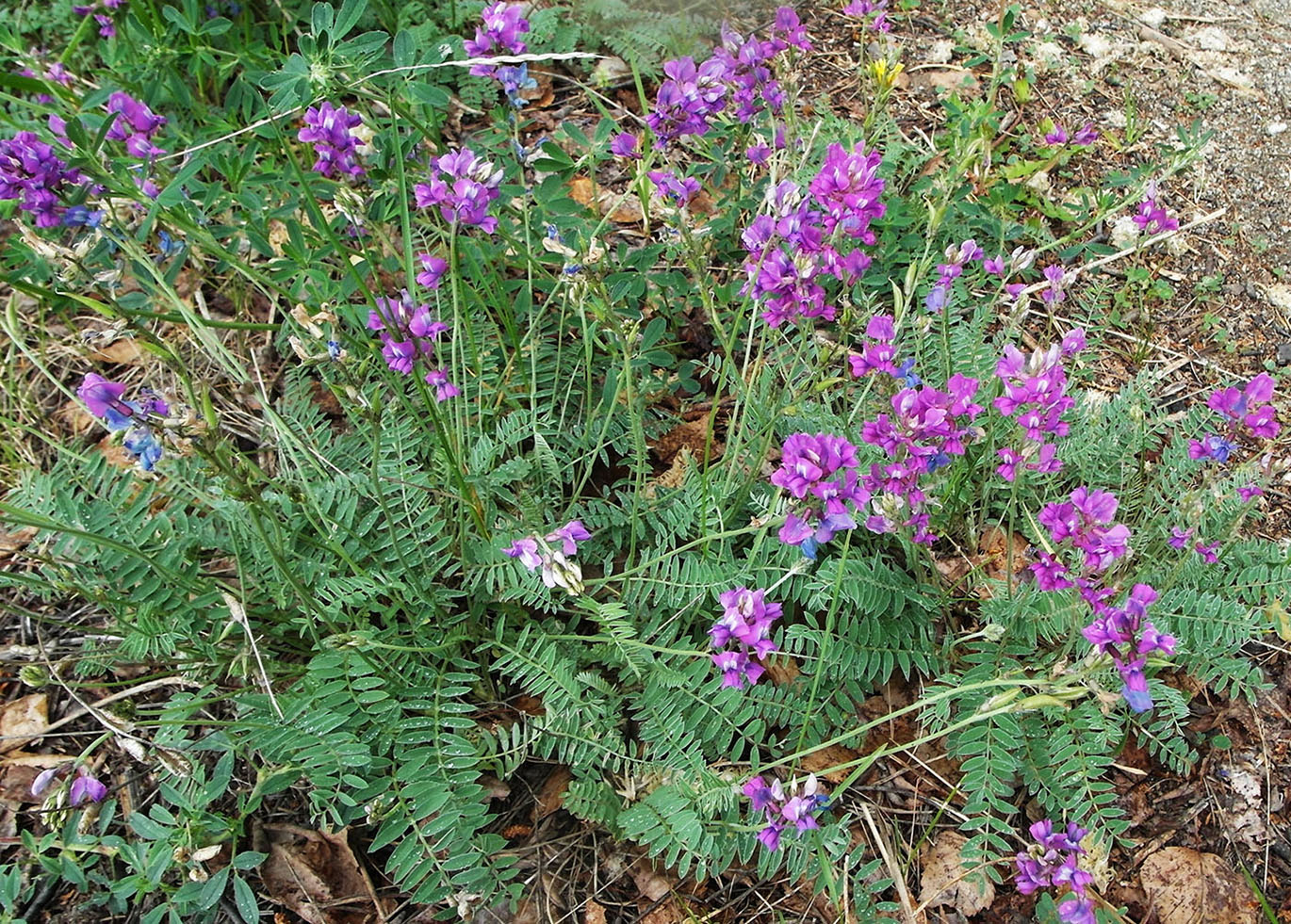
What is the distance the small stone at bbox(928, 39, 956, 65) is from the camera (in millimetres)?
3547

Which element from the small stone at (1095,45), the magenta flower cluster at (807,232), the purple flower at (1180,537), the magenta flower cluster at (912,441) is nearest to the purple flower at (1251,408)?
the purple flower at (1180,537)

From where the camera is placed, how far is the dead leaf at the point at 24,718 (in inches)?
88.0

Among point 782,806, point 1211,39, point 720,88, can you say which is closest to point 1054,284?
point 720,88

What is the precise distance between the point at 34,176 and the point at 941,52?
3.01m

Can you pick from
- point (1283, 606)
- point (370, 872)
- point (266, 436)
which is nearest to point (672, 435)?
point (266, 436)

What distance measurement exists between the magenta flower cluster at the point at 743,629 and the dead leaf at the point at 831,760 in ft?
1.46

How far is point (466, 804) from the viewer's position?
1818mm

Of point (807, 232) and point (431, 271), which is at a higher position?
point (807, 232)

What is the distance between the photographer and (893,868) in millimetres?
1802

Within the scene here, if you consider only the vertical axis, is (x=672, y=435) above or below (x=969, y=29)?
below

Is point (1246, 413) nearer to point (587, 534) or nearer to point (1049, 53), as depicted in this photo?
point (587, 534)

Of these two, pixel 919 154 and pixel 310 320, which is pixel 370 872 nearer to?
pixel 310 320

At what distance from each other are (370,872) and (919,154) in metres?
2.65

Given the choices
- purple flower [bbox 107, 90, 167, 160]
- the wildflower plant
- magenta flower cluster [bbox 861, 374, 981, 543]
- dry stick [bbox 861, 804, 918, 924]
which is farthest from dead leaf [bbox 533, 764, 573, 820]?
purple flower [bbox 107, 90, 167, 160]
